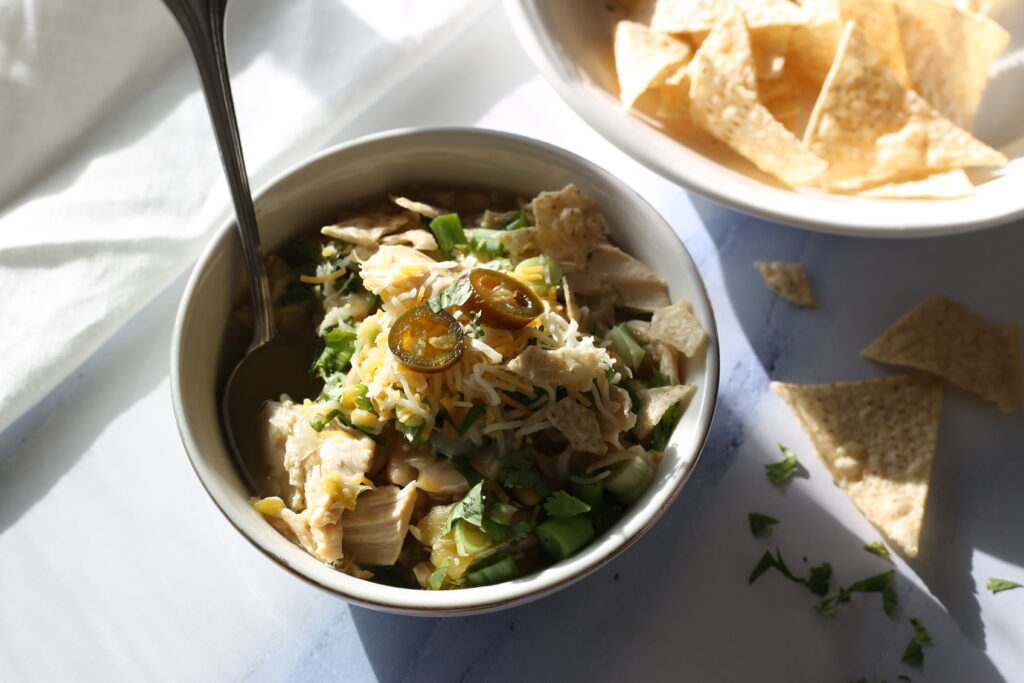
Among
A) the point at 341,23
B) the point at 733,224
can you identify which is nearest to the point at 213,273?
the point at 341,23

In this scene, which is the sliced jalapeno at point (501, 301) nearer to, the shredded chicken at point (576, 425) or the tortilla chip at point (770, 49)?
the shredded chicken at point (576, 425)

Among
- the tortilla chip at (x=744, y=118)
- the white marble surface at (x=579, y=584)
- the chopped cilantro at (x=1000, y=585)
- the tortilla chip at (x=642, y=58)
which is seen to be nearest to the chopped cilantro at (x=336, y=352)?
the white marble surface at (x=579, y=584)

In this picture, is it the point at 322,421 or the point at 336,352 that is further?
the point at 336,352

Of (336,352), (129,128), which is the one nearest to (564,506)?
(336,352)

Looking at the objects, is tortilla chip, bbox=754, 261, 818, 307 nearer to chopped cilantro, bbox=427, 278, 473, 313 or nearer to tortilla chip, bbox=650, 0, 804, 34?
tortilla chip, bbox=650, 0, 804, 34

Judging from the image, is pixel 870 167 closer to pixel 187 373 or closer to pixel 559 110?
pixel 559 110

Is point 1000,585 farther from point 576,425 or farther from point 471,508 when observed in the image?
point 471,508

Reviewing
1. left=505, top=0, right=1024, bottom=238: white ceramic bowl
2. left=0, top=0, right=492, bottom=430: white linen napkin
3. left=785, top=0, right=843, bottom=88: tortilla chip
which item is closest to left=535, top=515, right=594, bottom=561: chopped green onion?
left=505, top=0, right=1024, bottom=238: white ceramic bowl
